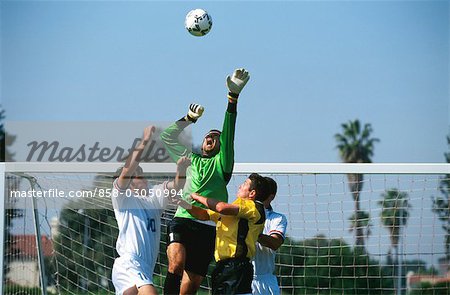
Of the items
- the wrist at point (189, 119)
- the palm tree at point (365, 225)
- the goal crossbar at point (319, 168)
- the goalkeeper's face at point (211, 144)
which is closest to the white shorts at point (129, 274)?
the goalkeeper's face at point (211, 144)

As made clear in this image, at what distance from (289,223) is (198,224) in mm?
2778

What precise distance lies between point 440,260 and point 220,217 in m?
5.43

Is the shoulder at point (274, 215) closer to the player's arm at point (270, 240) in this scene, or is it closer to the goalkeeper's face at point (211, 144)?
the player's arm at point (270, 240)

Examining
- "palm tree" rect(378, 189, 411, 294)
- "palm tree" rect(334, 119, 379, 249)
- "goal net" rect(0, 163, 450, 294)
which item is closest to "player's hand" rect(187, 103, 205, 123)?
"goal net" rect(0, 163, 450, 294)

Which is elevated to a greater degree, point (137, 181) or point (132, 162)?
point (132, 162)

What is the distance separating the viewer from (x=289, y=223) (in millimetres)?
12031

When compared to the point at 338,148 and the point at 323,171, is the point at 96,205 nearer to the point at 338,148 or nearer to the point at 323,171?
the point at 323,171

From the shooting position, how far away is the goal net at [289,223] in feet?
37.2

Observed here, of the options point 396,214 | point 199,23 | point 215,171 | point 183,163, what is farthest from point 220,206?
point 396,214

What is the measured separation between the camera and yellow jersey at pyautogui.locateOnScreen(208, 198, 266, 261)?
8.80 meters

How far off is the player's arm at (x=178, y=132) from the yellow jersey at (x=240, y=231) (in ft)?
4.20

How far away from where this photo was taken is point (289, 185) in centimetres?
1177

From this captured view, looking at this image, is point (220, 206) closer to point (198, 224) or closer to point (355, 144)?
point (198, 224)

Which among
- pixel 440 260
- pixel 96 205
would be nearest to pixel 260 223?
pixel 96 205
